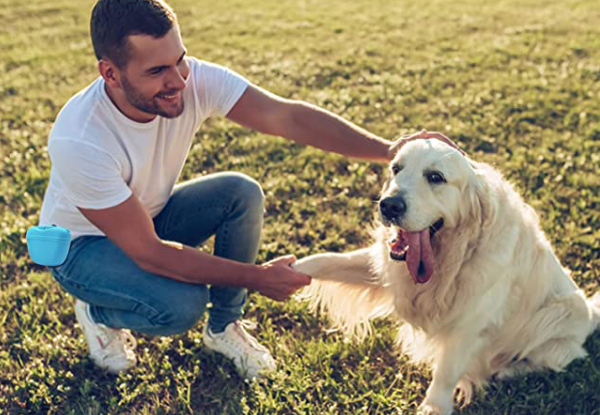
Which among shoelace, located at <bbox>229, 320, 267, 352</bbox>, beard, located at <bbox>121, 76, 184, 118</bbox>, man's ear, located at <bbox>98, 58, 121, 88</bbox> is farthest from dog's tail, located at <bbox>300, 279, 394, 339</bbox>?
man's ear, located at <bbox>98, 58, 121, 88</bbox>

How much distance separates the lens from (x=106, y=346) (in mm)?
3381

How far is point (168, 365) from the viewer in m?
3.39

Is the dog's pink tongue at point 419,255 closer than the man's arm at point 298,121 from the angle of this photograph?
Yes

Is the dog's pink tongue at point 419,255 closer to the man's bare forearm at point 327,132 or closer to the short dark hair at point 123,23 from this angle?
the man's bare forearm at point 327,132

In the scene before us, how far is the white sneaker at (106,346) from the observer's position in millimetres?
3371

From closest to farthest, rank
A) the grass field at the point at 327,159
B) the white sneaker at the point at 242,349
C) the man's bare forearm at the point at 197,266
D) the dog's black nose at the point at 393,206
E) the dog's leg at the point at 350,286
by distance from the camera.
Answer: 1. the dog's black nose at the point at 393,206
2. the man's bare forearm at the point at 197,266
3. the grass field at the point at 327,159
4. the white sneaker at the point at 242,349
5. the dog's leg at the point at 350,286

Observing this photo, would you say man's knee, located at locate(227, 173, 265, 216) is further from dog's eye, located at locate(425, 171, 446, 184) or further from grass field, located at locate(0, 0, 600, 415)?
dog's eye, located at locate(425, 171, 446, 184)

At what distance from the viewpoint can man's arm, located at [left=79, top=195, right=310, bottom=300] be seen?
2.96 m

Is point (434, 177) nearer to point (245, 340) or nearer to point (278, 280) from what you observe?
point (278, 280)

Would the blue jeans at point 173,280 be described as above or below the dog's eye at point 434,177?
below

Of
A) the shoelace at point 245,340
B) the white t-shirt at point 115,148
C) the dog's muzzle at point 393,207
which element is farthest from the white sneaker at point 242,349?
the dog's muzzle at point 393,207

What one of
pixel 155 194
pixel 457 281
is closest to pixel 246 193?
pixel 155 194

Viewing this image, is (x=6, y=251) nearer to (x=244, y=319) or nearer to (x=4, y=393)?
(x=4, y=393)

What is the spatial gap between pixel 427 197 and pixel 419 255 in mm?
293
